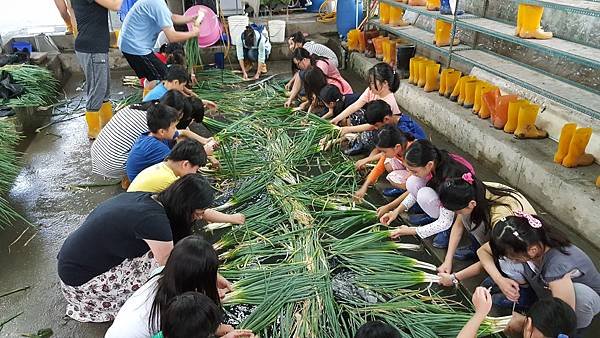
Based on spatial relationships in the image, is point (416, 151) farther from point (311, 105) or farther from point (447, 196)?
point (311, 105)

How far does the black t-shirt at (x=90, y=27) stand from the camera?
418 cm

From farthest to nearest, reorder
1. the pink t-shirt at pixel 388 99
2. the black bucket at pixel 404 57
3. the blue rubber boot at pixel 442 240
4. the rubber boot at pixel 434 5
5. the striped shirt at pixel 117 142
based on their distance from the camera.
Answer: the black bucket at pixel 404 57 → the rubber boot at pixel 434 5 → the pink t-shirt at pixel 388 99 → the striped shirt at pixel 117 142 → the blue rubber boot at pixel 442 240

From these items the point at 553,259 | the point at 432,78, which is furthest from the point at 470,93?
the point at 553,259

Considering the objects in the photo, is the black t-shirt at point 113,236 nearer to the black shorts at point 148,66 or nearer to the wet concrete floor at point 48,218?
the wet concrete floor at point 48,218

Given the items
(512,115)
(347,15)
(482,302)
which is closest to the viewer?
(482,302)

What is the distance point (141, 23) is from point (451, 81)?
300 cm

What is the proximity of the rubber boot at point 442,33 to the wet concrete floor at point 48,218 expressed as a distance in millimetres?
1087

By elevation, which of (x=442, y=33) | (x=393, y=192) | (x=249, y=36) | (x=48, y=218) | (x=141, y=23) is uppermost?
(x=141, y=23)

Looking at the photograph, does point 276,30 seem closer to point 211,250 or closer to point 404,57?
point 404,57

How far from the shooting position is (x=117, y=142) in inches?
137

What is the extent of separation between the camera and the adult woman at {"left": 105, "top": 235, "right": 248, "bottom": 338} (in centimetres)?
177

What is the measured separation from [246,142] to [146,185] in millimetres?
1619

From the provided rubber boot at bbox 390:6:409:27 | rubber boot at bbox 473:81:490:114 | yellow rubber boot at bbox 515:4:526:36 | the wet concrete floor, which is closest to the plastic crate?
the wet concrete floor

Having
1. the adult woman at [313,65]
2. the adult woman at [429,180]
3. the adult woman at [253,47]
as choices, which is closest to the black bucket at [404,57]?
the adult woman at [313,65]
